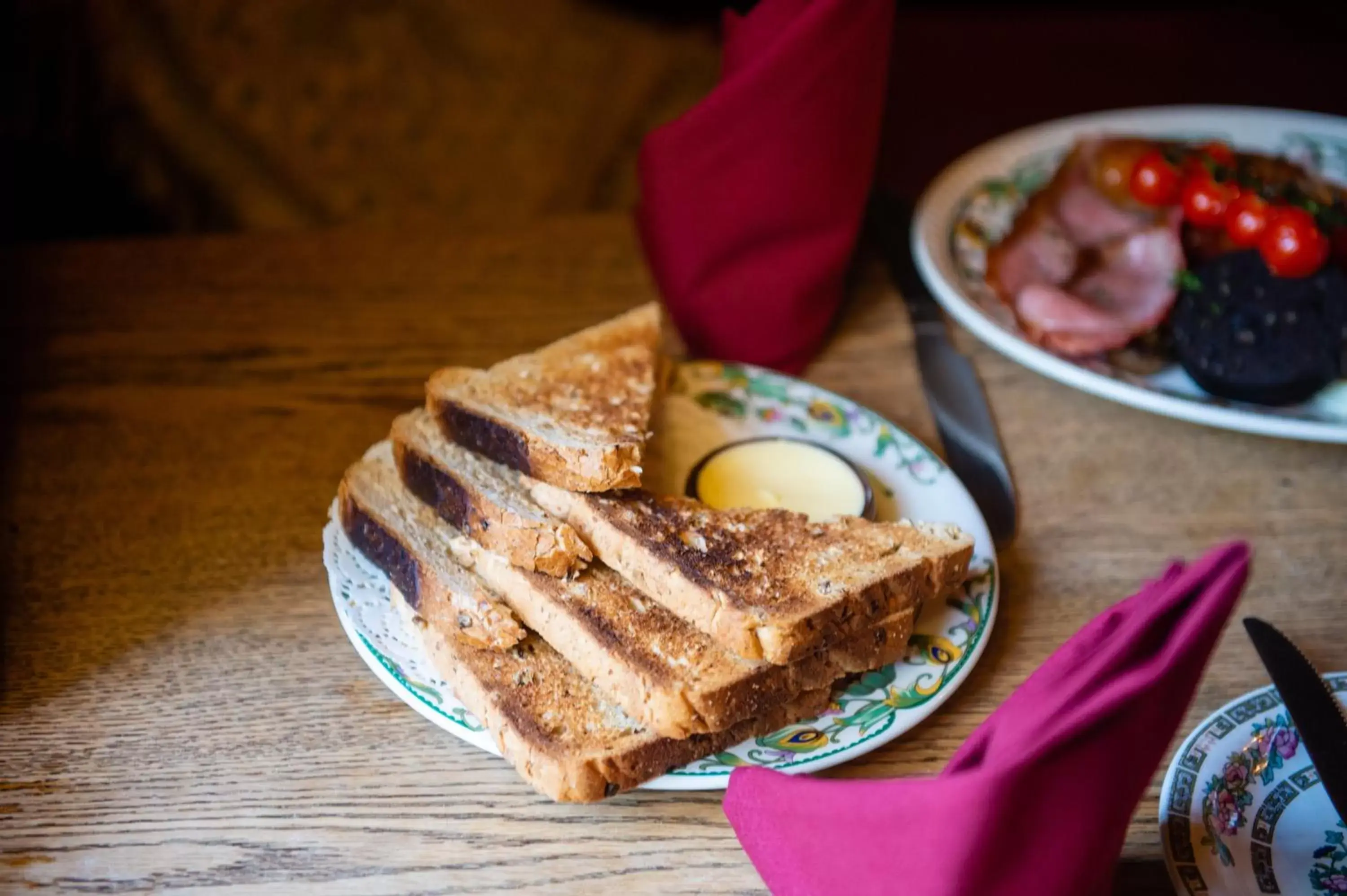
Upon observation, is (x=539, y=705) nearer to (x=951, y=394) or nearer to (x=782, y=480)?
(x=782, y=480)

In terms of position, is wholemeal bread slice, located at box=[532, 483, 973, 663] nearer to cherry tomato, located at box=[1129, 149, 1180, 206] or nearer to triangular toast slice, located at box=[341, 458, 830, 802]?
triangular toast slice, located at box=[341, 458, 830, 802]

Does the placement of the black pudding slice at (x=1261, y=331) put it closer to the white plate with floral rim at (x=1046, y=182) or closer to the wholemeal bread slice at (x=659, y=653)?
the white plate with floral rim at (x=1046, y=182)

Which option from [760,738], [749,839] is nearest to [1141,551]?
[760,738]

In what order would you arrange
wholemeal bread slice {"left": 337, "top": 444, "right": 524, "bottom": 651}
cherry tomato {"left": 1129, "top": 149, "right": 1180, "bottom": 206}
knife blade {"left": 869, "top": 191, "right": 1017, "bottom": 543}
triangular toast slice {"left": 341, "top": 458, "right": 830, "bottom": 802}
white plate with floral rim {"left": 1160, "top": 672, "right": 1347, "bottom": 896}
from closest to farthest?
white plate with floral rim {"left": 1160, "top": 672, "right": 1347, "bottom": 896}, triangular toast slice {"left": 341, "top": 458, "right": 830, "bottom": 802}, wholemeal bread slice {"left": 337, "top": 444, "right": 524, "bottom": 651}, knife blade {"left": 869, "top": 191, "right": 1017, "bottom": 543}, cherry tomato {"left": 1129, "top": 149, "right": 1180, "bottom": 206}

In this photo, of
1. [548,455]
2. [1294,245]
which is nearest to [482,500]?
[548,455]

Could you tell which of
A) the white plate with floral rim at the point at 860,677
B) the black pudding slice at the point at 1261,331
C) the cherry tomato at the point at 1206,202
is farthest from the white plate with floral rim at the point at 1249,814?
the cherry tomato at the point at 1206,202

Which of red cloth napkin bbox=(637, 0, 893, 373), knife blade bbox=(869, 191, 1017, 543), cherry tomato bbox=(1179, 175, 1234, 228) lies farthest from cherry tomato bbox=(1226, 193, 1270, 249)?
red cloth napkin bbox=(637, 0, 893, 373)

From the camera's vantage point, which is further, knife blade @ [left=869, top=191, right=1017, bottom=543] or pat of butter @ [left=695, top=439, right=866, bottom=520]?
knife blade @ [left=869, top=191, right=1017, bottom=543]

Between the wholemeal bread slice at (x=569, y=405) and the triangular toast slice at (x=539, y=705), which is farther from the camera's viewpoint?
the wholemeal bread slice at (x=569, y=405)
